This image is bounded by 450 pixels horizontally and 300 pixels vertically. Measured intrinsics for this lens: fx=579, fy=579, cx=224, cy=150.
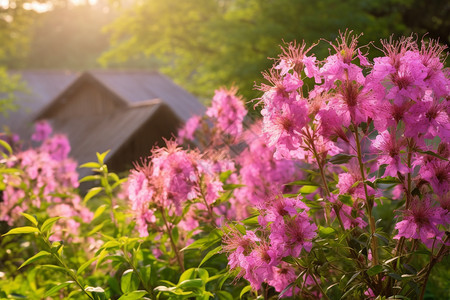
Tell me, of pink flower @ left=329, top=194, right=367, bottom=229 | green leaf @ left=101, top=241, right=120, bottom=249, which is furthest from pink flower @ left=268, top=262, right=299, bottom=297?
green leaf @ left=101, top=241, right=120, bottom=249

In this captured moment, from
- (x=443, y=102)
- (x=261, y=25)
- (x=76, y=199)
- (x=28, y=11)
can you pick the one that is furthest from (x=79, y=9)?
(x=443, y=102)

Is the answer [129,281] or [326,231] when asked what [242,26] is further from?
[326,231]

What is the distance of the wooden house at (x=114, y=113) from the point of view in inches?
697

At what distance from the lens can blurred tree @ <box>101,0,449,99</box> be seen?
2088 centimetres

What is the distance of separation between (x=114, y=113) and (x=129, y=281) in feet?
65.4

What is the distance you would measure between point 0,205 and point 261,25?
62.7 ft

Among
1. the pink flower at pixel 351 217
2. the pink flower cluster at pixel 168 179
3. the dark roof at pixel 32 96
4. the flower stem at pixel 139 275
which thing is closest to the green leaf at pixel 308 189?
the pink flower at pixel 351 217

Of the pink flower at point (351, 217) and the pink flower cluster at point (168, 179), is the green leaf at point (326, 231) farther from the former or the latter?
the pink flower cluster at point (168, 179)

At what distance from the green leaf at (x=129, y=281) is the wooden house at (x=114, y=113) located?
35.4ft

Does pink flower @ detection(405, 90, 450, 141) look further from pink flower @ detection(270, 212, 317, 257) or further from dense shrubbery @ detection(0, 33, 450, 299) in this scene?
pink flower @ detection(270, 212, 317, 257)

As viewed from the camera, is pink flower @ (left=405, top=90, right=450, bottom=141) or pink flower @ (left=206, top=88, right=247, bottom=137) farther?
pink flower @ (left=206, top=88, right=247, bottom=137)

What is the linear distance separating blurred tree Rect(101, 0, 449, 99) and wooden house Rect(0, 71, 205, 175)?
2193 millimetres

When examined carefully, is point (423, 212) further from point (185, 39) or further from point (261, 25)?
point (185, 39)

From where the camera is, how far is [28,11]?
29250 millimetres
